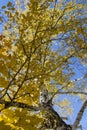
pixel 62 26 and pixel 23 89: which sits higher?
pixel 62 26

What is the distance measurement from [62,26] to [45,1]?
24.5 inches

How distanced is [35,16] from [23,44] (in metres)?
0.59

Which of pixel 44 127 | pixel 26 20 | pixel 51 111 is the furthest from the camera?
pixel 44 127

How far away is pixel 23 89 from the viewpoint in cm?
629

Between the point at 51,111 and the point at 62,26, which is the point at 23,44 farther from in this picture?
the point at 51,111

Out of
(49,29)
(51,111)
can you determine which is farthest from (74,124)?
(49,29)

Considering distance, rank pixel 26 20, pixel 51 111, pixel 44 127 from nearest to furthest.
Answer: pixel 26 20 < pixel 51 111 < pixel 44 127

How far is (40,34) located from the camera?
6.21 meters

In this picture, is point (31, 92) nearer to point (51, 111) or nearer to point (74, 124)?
point (51, 111)

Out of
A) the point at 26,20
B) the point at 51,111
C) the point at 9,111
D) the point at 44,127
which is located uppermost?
the point at 26,20

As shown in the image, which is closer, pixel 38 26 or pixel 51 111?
pixel 38 26

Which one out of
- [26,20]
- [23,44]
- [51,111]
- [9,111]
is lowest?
[51,111]

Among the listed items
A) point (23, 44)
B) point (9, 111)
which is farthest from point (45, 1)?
point (9, 111)

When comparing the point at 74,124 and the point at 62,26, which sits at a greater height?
the point at 62,26
